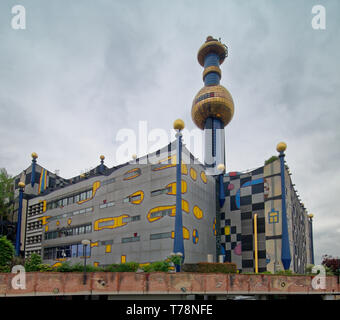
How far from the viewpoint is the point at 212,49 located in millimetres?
63125

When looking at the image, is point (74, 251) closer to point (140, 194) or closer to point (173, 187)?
point (140, 194)

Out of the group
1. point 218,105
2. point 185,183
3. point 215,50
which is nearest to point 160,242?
point 185,183

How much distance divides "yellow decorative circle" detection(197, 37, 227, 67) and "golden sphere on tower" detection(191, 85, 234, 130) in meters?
8.38

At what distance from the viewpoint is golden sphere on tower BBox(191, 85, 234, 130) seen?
57.8 metres

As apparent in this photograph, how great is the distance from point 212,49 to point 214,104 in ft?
40.2

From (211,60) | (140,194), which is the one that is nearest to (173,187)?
(140,194)

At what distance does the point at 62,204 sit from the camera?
56.6 meters

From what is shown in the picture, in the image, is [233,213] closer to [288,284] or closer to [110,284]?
[288,284]

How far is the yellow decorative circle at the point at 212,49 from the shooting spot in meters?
63.0

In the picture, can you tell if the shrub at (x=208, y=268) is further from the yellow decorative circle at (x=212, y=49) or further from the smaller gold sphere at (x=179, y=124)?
the yellow decorative circle at (x=212, y=49)

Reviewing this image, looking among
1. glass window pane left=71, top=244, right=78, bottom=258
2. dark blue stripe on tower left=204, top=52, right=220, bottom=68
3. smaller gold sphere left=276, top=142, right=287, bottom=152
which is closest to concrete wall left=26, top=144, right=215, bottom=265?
glass window pane left=71, top=244, right=78, bottom=258

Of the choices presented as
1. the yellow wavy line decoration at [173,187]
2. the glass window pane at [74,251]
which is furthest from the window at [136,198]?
the glass window pane at [74,251]

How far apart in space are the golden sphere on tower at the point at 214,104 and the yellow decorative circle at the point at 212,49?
8.38 metres
